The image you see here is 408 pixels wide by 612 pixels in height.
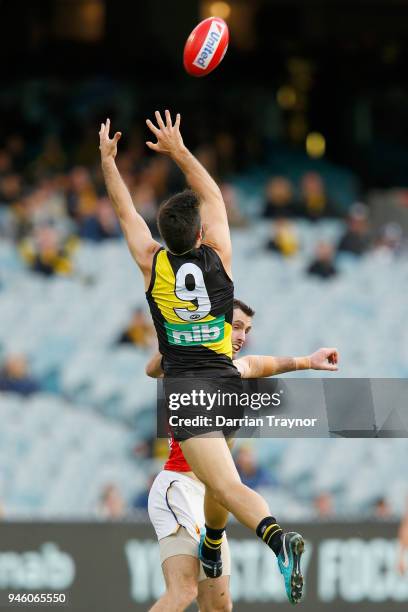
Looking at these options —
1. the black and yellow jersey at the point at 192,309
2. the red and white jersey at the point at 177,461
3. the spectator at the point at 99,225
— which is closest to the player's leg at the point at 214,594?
the red and white jersey at the point at 177,461

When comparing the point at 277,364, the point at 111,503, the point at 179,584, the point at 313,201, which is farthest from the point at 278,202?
the point at 179,584

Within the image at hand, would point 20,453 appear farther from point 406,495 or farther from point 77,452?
point 406,495

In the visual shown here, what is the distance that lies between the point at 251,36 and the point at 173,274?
17885 millimetres

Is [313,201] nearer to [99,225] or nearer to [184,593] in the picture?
[99,225]

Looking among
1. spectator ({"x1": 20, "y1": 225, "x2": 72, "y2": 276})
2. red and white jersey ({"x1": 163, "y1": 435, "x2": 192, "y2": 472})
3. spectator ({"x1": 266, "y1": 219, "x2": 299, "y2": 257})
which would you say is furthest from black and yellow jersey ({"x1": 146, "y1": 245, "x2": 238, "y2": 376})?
spectator ({"x1": 266, "y1": 219, "x2": 299, "y2": 257})

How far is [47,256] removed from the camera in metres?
16.8

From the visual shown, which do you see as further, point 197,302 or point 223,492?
point 197,302

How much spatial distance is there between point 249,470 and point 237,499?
22.4 feet

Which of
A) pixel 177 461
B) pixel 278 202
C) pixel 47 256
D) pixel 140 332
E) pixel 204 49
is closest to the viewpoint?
pixel 177 461

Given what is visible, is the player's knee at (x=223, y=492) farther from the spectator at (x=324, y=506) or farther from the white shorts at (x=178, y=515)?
the spectator at (x=324, y=506)

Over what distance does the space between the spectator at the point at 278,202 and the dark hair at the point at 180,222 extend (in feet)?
37.6

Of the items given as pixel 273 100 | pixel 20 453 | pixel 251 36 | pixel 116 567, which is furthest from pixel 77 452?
pixel 251 36

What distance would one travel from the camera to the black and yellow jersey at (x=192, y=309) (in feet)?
23.5

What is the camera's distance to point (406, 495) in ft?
47.0
